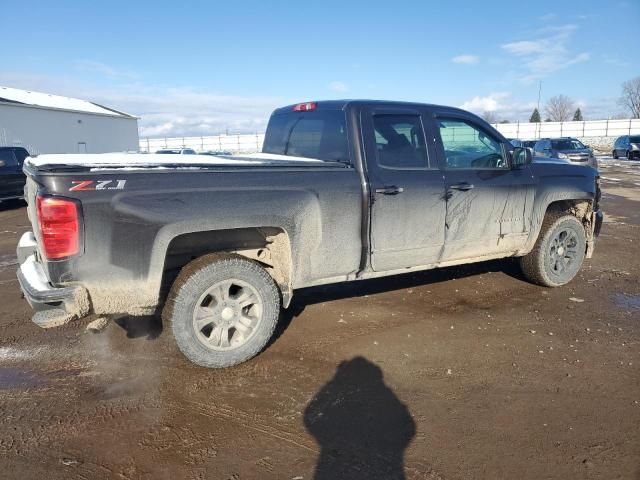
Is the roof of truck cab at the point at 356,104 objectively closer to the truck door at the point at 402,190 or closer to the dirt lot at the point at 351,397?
the truck door at the point at 402,190

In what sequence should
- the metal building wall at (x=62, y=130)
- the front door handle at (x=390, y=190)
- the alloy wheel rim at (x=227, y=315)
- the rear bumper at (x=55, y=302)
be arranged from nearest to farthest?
the rear bumper at (x=55, y=302) → the alloy wheel rim at (x=227, y=315) → the front door handle at (x=390, y=190) → the metal building wall at (x=62, y=130)

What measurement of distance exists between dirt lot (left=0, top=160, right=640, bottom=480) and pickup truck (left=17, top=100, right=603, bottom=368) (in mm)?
488

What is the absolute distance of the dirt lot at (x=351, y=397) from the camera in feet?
8.57

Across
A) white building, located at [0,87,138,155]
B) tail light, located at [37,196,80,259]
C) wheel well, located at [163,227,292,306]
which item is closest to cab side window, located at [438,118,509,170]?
wheel well, located at [163,227,292,306]

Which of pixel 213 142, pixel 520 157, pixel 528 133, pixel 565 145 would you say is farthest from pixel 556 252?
pixel 528 133

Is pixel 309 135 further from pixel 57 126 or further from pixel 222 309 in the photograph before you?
pixel 57 126

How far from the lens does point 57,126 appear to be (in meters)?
31.5

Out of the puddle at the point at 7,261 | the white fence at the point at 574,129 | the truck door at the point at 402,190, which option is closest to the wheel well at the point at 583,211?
the truck door at the point at 402,190

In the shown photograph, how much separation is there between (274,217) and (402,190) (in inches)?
47.5

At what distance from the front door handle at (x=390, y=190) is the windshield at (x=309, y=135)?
15.8 inches

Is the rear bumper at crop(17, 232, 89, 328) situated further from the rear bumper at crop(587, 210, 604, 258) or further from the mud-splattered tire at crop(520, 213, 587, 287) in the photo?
the rear bumper at crop(587, 210, 604, 258)

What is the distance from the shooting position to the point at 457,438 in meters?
2.80

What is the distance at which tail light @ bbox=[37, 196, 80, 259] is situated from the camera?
2.89 metres

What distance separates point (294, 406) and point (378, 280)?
297 centimetres
